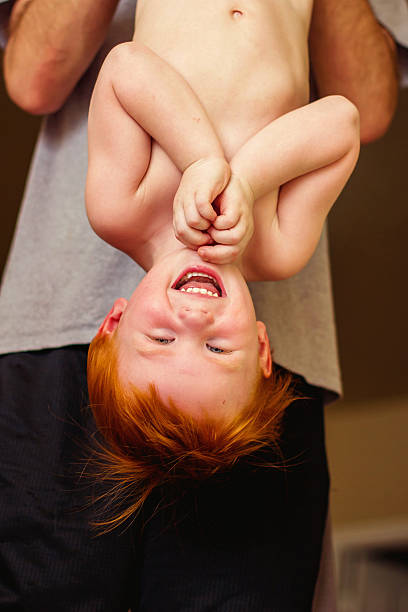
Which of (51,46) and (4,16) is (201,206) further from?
(4,16)

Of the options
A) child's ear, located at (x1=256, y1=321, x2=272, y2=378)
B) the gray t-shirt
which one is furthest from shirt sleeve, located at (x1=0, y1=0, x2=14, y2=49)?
child's ear, located at (x1=256, y1=321, x2=272, y2=378)

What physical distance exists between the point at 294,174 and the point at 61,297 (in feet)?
1.52

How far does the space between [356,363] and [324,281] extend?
6.14ft

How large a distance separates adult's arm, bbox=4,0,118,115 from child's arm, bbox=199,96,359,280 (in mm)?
400

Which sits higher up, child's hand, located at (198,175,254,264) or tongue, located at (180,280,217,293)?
child's hand, located at (198,175,254,264)

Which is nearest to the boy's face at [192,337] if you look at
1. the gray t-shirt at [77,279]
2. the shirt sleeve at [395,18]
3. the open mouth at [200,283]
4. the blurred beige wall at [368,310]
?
the open mouth at [200,283]

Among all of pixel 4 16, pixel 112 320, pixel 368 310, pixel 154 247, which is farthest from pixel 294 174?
pixel 368 310

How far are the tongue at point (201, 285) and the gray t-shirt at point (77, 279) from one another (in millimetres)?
263

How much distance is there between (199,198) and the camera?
763 mm

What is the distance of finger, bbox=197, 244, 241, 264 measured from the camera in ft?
2.63

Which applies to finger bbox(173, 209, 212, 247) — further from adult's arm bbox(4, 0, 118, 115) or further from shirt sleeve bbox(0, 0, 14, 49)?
shirt sleeve bbox(0, 0, 14, 49)

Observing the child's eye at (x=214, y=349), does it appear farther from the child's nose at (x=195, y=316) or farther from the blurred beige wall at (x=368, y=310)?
the blurred beige wall at (x=368, y=310)

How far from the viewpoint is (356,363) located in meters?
3.00

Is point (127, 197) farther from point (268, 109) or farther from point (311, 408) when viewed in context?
point (311, 408)
